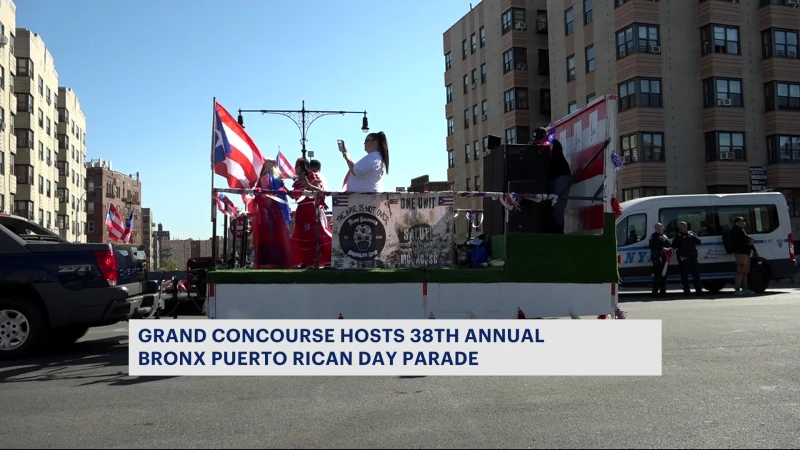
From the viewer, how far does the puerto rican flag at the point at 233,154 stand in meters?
7.12

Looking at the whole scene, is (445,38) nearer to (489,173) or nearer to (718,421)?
(489,173)

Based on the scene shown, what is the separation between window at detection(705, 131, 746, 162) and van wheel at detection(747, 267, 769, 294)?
2182 centimetres

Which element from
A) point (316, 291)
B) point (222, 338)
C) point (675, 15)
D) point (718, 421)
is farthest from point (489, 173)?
point (675, 15)

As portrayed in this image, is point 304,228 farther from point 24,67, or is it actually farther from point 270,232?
point 24,67

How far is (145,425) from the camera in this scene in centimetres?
464

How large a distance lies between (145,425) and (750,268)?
15.5m

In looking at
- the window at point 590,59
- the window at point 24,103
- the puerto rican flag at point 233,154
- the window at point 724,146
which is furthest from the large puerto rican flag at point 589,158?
the window at point 24,103

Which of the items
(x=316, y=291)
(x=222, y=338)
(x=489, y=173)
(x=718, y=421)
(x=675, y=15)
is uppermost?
(x=675, y=15)

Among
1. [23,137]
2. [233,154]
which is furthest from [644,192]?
[23,137]

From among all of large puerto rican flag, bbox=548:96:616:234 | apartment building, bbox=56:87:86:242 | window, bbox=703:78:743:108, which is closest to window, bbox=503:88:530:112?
window, bbox=703:78:743:108

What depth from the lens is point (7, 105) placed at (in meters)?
49.6

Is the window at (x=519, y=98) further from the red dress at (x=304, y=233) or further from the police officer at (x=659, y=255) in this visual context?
the red dress at (x=304, y=233)

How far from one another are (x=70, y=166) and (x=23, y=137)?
16.4 meters

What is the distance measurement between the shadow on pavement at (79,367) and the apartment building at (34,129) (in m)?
52.1
